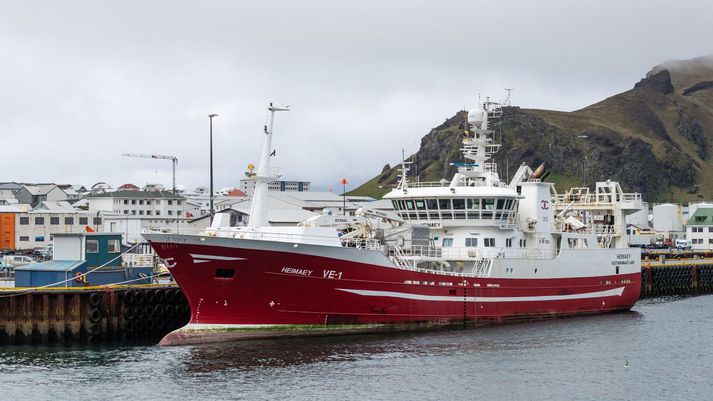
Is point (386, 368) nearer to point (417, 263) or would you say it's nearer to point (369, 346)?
point (369, 346)

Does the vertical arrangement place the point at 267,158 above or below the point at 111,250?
above

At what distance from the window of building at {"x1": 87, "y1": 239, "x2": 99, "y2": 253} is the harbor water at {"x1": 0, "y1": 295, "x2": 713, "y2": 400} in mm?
7693

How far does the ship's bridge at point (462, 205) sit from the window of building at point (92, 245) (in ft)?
47.9

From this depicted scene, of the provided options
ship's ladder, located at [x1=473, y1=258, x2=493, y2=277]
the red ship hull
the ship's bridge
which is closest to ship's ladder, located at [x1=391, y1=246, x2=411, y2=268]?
the red ship hull

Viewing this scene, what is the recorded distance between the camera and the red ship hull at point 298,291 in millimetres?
33406

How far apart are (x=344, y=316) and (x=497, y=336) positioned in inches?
272

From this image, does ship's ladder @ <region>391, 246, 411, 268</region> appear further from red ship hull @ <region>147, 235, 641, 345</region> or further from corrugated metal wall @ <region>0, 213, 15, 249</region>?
corrugated metal wall @ <region>0, 213, 15, 249</region>

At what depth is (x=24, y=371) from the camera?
3009 cm

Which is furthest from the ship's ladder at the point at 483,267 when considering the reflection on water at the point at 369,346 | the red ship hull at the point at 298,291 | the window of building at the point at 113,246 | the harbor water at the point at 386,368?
the window of building at the point at 113,246

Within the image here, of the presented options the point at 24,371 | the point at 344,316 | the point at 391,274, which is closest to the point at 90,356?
the point at 24,371

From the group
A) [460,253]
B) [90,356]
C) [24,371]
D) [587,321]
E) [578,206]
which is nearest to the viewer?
[24,371]

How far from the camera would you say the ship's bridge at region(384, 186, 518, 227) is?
4066cm

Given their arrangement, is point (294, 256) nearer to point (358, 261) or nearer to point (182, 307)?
point (358, 261)

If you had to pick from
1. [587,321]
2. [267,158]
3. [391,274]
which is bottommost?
[587,321]
